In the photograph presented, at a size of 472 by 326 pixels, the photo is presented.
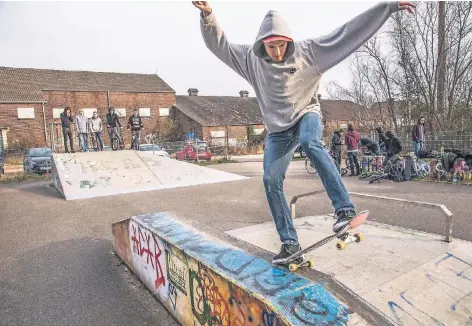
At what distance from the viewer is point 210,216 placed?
24.1ft

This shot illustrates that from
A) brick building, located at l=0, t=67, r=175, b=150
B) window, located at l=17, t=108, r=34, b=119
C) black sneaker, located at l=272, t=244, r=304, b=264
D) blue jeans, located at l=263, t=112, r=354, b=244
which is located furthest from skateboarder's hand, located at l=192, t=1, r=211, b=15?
window, located at l=17, t=108, r=34, b=119

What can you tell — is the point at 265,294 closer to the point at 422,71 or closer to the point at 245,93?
the point at 422,71

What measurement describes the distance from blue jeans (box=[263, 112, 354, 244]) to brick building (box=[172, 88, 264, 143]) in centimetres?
3363

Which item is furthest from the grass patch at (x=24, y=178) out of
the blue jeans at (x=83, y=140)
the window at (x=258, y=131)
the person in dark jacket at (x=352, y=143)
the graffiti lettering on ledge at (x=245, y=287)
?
the window at (x=258, y=131)

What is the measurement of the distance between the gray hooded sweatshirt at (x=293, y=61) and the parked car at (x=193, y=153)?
21.1 metres

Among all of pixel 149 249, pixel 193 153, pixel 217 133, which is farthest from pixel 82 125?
pixel 217 133

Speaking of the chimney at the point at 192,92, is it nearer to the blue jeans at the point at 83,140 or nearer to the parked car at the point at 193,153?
the parked car at the point at 193,153

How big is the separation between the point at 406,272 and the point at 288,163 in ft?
4.65

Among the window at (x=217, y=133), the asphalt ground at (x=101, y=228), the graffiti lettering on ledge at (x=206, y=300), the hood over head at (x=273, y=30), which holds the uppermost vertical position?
the hood over head at (x=273, y=30)

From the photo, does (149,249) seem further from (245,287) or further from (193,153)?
(193,153)

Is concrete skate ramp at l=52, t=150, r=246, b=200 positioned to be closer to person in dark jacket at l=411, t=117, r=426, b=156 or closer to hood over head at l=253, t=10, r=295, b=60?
person in dark jacket at l=411, t=117, r=426, b=156

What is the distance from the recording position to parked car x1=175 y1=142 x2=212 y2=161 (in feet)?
78.2

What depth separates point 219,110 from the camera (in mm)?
42750

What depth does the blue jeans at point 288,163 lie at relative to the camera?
2381 mm
